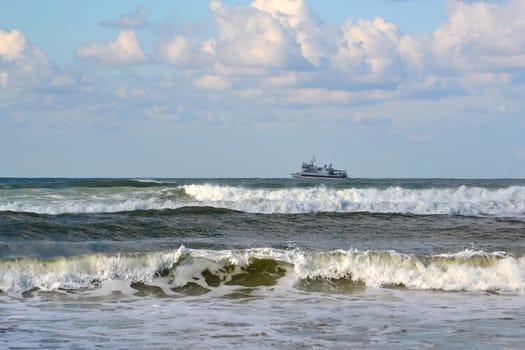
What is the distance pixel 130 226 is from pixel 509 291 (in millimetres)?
12929

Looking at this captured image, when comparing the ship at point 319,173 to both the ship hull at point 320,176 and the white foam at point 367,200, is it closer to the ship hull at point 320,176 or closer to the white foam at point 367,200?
the ship hull at point 320,176

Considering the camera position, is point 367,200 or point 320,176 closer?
point 367,200

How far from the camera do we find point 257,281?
54.6 ft

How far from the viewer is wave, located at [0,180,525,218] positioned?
3362cm

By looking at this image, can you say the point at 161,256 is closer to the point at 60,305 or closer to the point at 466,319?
the point at 60,305

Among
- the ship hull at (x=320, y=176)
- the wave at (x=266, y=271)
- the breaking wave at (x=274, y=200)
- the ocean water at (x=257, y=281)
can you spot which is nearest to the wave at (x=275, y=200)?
the breaking wave at (x=274, y=200)

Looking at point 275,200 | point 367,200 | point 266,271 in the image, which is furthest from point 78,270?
point 367,200

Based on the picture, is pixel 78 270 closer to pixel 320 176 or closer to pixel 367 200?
pixel 367 200

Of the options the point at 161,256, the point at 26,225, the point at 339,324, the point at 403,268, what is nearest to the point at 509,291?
the point at 403,268

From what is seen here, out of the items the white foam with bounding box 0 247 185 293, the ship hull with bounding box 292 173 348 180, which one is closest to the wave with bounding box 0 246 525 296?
the white foam with bounding box 0 247 185 293

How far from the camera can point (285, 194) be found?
132 ft

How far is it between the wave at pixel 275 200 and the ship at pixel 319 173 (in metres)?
37.0

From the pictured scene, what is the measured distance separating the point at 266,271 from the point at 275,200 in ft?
62.2

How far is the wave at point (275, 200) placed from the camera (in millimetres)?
33625
